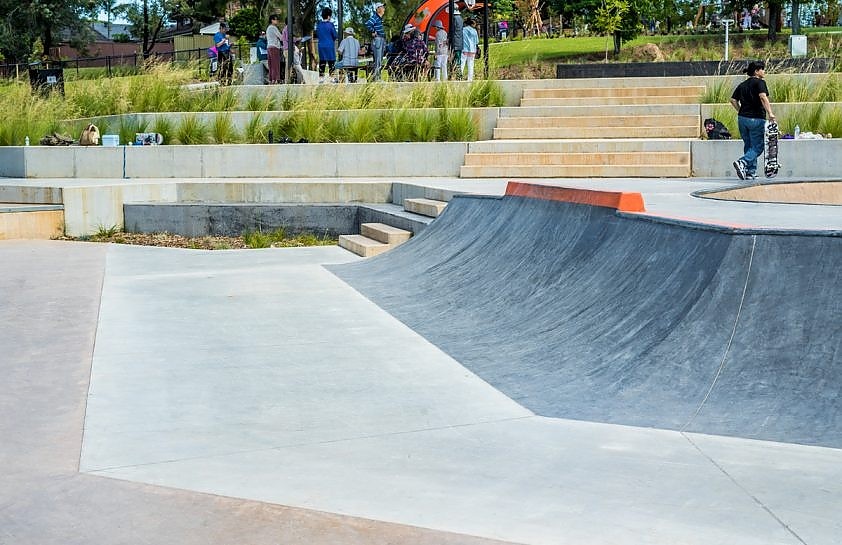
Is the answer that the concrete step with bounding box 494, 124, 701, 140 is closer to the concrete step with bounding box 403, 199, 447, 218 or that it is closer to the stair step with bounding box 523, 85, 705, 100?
the stair step with bounding box 523, 85, 705, 100

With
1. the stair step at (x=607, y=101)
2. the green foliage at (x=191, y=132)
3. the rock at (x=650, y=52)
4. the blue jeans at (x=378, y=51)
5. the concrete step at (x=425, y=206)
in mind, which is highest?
the rock at (x=650, y=52)

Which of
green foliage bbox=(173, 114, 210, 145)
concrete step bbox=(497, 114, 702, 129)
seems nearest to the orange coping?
concrete step bbox=(497, 114, 702, 129)

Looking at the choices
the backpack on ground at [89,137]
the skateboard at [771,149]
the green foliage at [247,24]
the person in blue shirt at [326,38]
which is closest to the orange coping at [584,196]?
the skateboard at [771,149]

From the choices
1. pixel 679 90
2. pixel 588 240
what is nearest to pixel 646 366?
pixel 588 240

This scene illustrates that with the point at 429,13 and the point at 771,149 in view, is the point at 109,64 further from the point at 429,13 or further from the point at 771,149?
the point at 771,149

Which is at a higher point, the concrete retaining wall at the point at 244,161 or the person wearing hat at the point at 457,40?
the person wearing hat at the point at 457,40

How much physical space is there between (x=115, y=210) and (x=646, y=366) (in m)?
9.87

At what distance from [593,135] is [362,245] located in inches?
258

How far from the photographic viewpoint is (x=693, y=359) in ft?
16.0

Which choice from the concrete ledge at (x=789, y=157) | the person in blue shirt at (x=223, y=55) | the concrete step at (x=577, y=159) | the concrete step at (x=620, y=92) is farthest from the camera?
the person in blue shirt at (x=223, y=55)

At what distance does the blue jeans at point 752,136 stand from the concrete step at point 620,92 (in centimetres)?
481

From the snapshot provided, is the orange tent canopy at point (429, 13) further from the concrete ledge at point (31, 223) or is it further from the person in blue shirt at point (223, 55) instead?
the concrete ledge at point (31, 223)

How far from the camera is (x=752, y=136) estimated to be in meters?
12.7

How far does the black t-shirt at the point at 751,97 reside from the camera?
12320 mm
